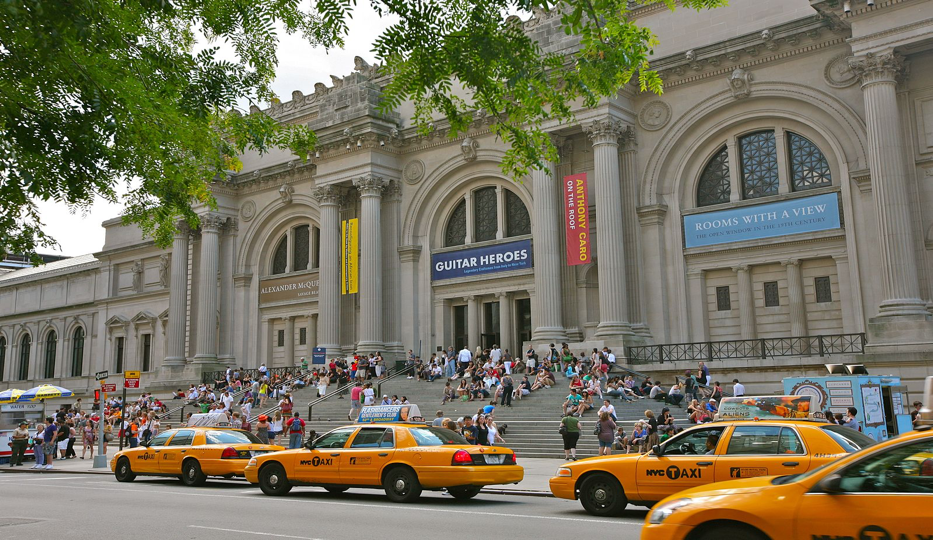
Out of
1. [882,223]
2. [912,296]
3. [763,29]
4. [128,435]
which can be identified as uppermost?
[763,29]

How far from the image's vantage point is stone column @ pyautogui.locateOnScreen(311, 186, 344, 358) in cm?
3988

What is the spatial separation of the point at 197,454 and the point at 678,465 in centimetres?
1108

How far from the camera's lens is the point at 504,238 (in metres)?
36.9

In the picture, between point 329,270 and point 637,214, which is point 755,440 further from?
point 329,270

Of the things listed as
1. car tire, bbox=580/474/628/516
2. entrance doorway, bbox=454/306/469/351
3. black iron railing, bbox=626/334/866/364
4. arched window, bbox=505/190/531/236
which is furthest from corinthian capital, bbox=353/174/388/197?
car tire, bbox=580/474/628/516

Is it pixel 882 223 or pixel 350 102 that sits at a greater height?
pixel 350 102

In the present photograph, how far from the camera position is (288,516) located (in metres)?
12.2

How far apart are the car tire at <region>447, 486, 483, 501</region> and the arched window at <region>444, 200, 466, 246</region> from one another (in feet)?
81.2

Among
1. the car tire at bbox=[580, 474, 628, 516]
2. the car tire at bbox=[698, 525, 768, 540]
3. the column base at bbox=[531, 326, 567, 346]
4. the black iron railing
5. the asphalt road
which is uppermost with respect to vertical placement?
the column base at bbox=[531, 326, 567, 346]

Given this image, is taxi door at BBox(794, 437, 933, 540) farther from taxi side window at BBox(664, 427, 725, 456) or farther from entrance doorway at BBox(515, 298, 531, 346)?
entrance doorway at BBox(515, 298, 531, 346)

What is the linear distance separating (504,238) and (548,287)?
15.1 feet

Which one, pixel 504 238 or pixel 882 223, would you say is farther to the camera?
pixel 504 238

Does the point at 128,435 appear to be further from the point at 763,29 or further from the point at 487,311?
the point at 763,29

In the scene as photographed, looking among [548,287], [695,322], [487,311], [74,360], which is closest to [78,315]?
[74,360]
